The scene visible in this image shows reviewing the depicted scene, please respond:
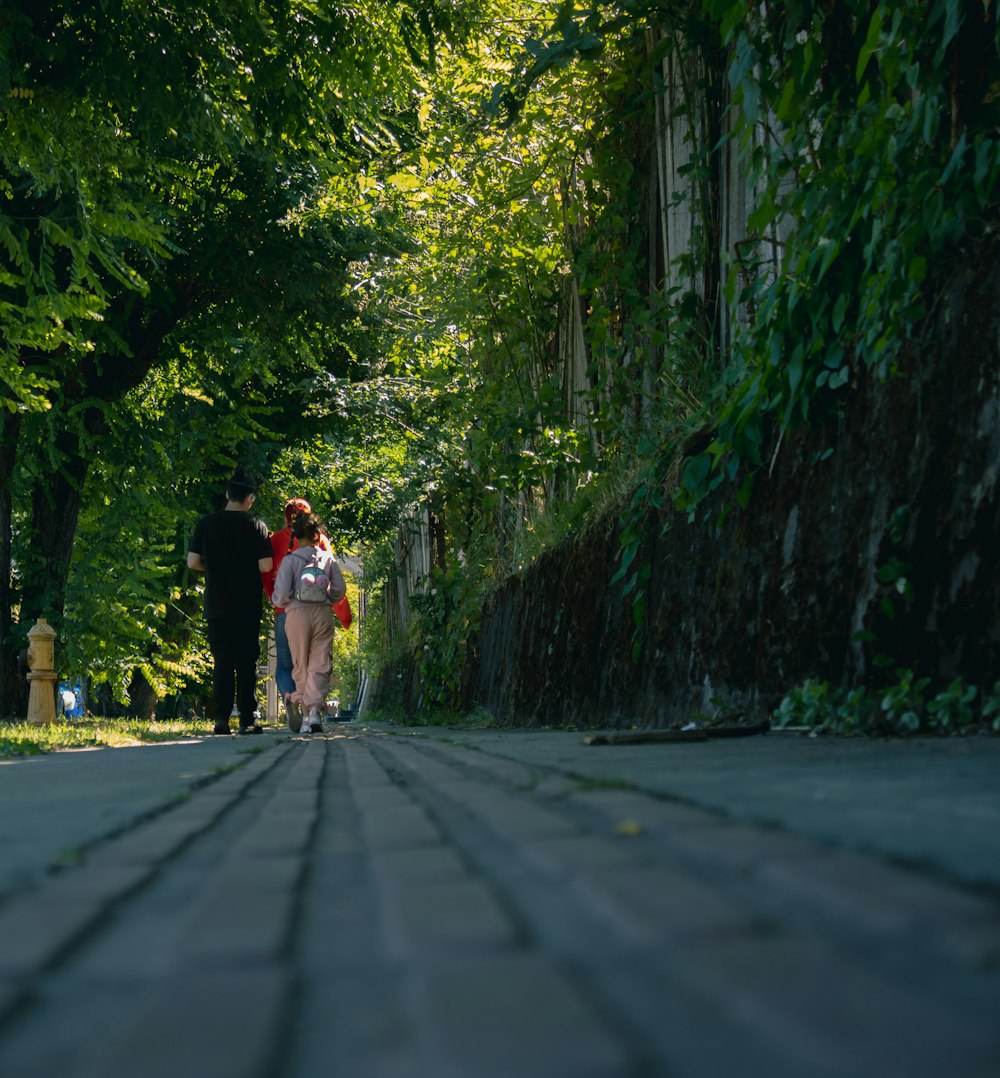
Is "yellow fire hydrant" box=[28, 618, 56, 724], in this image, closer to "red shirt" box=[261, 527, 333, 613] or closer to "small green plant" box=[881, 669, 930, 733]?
"red shirt" box=[261, 527, 333, 613]

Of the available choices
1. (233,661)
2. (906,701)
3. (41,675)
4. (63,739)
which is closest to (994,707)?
(906,701)

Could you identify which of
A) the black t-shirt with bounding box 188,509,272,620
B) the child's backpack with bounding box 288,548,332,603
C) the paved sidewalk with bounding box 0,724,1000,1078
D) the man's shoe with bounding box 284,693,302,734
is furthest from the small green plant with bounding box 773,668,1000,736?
the man's shoe with bounding box 284,693,302,734

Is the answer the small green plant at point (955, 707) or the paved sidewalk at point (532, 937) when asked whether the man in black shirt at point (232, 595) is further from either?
the paved sidewalk at point (532, 937)

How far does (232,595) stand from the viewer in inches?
448

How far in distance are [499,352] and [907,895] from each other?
409 inches

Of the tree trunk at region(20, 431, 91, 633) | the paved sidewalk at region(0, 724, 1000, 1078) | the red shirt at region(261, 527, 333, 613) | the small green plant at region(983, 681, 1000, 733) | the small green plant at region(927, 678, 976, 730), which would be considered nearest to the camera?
the paved sidewalk at region(0, 724, 1000, 1078)

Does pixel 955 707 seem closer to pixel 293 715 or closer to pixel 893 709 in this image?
pixel 893 709

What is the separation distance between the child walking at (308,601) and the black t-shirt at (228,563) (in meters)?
0.71

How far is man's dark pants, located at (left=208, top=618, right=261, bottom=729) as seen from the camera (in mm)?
11383

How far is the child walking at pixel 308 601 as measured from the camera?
12.1 meters

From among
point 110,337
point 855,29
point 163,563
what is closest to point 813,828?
point 855,29

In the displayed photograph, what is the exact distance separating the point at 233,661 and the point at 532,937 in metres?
10.5

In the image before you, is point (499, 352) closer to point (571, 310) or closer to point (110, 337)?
point (571, 310)

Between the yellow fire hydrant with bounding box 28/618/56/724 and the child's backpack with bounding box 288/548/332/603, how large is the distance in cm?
224
